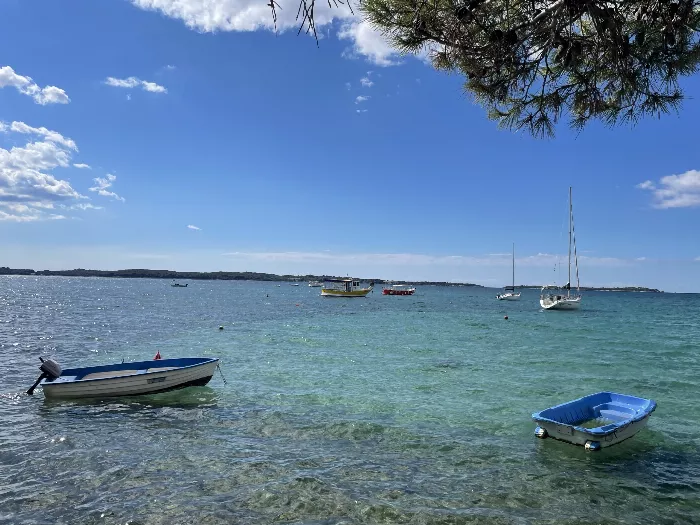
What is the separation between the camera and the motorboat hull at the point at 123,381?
1429cm

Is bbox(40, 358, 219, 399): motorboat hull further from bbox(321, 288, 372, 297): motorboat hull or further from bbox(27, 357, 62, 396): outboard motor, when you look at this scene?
Answer: bbox(321, 288, 372, 297): motorboat hull

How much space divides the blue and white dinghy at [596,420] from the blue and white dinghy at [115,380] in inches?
417

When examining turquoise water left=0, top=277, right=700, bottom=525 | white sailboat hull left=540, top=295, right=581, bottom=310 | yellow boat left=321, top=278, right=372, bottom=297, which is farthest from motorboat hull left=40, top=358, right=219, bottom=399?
yellow boat left=321, top=278, right=372, bottom=297

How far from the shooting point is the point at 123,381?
14484 mm

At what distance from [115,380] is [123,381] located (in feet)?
0.75

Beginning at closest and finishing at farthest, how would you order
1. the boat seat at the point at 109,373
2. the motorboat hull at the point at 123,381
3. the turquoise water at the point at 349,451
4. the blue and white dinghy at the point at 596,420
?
the turquoise water at the point at 349,451 < the blue and white dinghy at the point at 596,420 < the motorboat hull at the point at 123,381 < the boat seat at the point at 109,373

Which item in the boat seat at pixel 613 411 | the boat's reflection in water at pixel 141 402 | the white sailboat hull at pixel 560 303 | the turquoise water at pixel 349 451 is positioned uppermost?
the white sailboat hull at pixel 560 303

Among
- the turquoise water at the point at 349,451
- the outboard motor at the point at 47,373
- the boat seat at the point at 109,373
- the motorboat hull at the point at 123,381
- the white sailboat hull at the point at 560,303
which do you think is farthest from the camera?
the white sailboat hull at the point at 560,303

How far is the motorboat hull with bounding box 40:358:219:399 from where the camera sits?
46.9 feet

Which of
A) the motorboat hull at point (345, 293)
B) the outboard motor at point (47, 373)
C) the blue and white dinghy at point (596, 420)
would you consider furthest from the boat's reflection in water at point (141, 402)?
the motorboat hull at point (345, 293)

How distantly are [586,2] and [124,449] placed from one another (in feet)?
36.8

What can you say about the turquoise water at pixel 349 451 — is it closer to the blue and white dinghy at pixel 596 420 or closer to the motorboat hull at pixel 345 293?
A: the blue and white dinghy at pixel 596 420

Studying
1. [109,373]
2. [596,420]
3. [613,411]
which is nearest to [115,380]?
[109,373]

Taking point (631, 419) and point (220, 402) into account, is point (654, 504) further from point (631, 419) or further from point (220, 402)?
point (220, 402)
